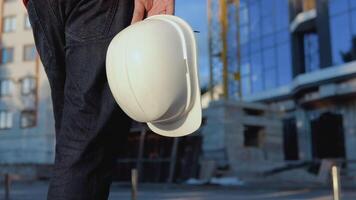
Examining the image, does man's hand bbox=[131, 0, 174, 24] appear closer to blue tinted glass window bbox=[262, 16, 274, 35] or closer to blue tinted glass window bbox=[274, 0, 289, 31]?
blue tinted glass window bbox=[274, 0, 289, 31]

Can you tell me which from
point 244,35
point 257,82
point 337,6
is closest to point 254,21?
point 244,35

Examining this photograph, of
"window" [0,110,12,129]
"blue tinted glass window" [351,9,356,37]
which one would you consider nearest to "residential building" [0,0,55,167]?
"window" [0,110,12,129]

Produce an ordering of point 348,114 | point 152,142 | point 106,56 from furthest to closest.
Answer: point 348,114 → point 152,142 → point 106,56

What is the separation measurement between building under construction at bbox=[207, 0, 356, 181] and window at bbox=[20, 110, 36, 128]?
15370mm

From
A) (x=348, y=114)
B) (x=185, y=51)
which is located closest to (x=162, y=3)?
(x=185, y=51)

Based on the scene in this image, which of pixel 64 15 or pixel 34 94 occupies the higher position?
pixel 34 94

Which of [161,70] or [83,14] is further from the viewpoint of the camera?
[83,14]

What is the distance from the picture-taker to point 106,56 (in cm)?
158

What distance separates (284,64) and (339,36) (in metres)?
8.83

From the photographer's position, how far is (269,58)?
46.6 meters

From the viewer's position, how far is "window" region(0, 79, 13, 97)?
153 ft

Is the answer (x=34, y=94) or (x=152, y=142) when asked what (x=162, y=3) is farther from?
(x=34, y=94)

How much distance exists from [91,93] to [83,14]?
0.80ft

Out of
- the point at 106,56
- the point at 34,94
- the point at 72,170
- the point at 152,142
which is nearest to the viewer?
the point at 72,170
